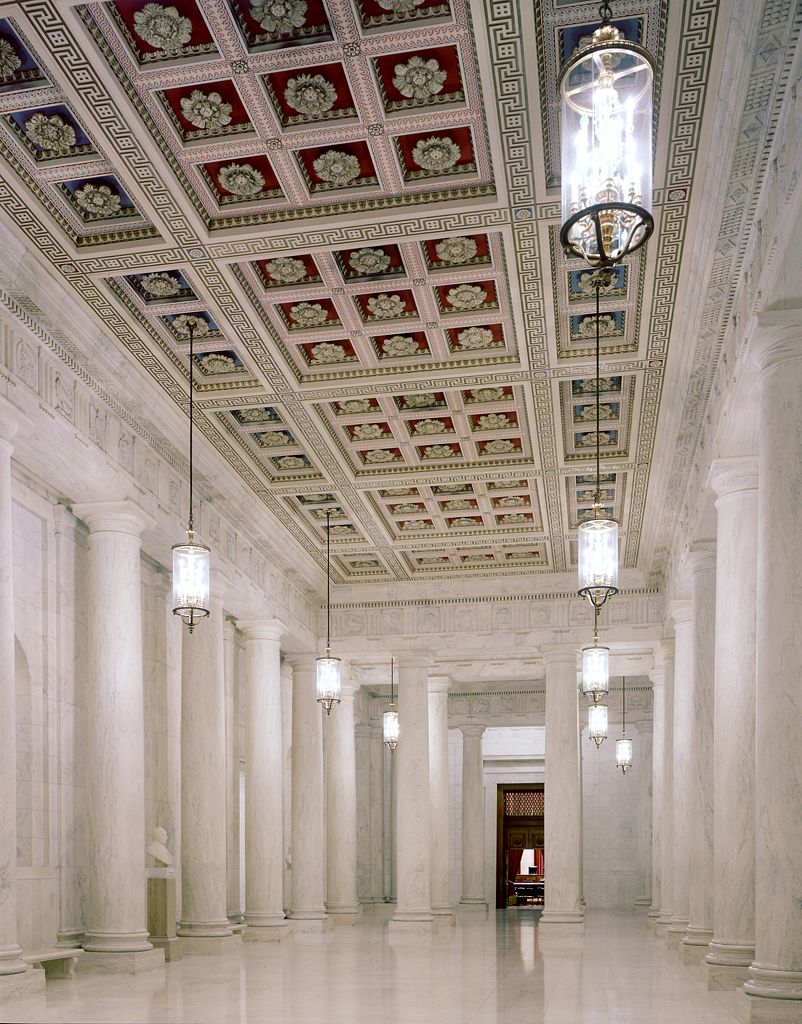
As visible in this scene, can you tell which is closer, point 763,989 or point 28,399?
point 763,989

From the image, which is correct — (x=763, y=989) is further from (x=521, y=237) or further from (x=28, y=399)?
(x=28, y=399)

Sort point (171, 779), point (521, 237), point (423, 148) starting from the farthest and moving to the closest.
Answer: point (171, 779) < point (521, 237) < point (423, 148)

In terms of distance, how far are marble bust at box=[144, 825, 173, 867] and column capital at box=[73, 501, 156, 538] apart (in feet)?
14.3

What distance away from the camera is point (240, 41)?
8109mm

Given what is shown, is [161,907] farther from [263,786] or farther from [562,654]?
[562,654]

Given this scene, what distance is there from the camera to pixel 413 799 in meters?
22.5

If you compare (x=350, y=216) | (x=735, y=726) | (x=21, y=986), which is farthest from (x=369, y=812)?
(x=350, y=216)

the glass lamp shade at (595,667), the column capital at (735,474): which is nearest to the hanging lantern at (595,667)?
the glass lamp shade at (595,667)

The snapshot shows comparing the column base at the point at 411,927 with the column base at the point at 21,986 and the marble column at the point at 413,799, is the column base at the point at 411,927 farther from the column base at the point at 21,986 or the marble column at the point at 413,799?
the column base at the point at 21,986

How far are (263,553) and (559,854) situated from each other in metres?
7.68

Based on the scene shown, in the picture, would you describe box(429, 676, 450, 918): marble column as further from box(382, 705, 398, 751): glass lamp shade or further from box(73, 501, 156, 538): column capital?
box(73, 501, 156, 538): column capital

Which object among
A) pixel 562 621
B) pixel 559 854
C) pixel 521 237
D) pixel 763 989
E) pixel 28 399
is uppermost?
pixel 521 237

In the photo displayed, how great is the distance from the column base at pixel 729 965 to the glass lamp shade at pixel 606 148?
8.60 meters

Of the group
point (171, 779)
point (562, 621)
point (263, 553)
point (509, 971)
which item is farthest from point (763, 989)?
point (562, 621)
